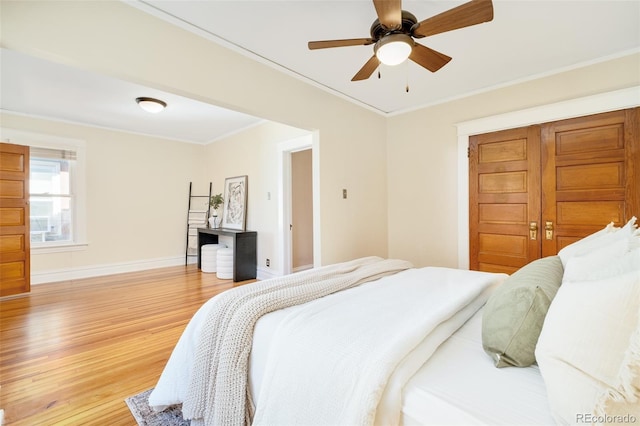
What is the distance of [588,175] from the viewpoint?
2703 mm

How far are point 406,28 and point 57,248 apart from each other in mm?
5628

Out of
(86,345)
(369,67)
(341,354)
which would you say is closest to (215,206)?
(86,345)

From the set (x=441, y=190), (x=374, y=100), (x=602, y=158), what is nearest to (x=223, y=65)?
(x=374, y=100)

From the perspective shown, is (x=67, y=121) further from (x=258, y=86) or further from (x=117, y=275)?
(x=258, y=86)

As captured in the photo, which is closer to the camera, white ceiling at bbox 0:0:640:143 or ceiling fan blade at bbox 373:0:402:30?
ceiling fan blade at bbox 373:0:402:30

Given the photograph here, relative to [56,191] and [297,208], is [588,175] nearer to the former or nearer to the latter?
[297,208]

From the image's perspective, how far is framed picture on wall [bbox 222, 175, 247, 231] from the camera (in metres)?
4.97

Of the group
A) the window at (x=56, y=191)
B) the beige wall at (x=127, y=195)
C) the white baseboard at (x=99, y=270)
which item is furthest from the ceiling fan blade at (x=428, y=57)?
the white baseboard at (x=99, y=270)

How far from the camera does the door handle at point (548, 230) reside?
2.90 meters

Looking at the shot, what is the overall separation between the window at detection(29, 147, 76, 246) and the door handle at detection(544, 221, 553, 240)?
660cm

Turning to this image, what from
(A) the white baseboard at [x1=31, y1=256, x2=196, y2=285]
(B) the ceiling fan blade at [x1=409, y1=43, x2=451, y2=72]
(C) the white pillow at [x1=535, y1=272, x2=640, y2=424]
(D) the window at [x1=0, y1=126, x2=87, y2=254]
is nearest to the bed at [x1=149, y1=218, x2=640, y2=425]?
(C) the white pillow at [x1=535, y1=272, x2=640, y2=424]

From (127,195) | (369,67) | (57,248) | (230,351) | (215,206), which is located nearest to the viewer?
(230,351)

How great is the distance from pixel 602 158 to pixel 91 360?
4.69 metres

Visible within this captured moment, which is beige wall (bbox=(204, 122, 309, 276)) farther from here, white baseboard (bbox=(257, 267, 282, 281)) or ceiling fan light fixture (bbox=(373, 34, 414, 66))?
ceiling fan light fixture (bbox=(373, 34, 414, 66))
